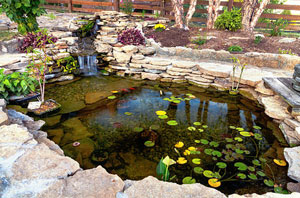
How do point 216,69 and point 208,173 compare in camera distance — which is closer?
point 208,173

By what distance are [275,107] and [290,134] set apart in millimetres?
770

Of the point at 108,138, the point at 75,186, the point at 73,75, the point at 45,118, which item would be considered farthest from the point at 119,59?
the point at 75,186

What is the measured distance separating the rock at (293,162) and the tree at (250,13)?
7.05m

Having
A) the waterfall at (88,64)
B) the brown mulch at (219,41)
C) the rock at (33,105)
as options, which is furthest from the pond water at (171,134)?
the brown mulch at (219,41)

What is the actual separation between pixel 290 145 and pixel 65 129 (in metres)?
3.56

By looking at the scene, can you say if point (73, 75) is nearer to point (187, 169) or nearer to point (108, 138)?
point (108, 138)

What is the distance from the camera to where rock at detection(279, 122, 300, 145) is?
Answer: 326cm

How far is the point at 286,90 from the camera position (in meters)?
3.90

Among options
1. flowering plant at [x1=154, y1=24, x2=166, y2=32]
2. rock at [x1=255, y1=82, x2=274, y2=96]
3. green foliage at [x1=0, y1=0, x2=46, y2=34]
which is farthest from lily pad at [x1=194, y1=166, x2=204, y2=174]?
flowering plant at [x1=154, y1=24, x2=166, y2=32]

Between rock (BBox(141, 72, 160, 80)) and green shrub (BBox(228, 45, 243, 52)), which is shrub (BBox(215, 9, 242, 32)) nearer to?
green shrub (BBox(228, 45, 243, 52))

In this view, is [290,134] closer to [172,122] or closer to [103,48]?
[172,122]

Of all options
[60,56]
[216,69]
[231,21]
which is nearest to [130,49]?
[60,56]

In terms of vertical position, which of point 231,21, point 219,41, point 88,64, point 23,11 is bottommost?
point 88,64

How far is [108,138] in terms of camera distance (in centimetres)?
334
